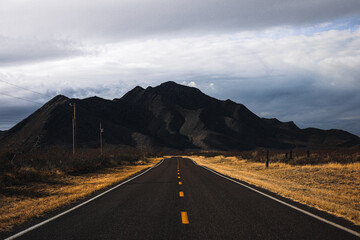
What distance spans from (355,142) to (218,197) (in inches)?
7913

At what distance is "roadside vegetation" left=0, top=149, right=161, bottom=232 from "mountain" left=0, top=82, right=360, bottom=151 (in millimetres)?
88584

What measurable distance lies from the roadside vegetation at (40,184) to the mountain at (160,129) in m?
88.6

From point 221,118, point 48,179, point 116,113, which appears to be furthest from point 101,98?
point 48,179

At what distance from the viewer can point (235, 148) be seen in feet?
489

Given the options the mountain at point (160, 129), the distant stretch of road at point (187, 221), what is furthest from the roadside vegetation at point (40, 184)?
the mountain at point (160, 129)

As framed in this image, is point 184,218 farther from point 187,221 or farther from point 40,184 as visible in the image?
point 40,184

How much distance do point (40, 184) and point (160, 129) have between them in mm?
158843

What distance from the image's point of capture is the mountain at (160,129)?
124 metres

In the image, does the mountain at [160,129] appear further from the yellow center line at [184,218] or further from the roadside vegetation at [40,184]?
the yellow center line at [184,218]

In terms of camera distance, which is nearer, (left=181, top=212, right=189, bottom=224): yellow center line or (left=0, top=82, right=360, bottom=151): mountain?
(left=181, top=212, right=189, bottom=224): yellow center line

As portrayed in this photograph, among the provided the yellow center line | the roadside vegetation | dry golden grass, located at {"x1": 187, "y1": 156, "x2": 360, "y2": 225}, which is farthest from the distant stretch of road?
the roadside vegetation

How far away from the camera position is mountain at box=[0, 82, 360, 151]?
406 feet

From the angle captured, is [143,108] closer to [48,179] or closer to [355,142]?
[355,142]

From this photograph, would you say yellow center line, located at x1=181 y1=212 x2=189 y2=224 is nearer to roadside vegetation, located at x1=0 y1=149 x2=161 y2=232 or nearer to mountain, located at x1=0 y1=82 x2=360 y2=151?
roadside vegetation, located at x1=0 y1=149 x2=161 y2=232
